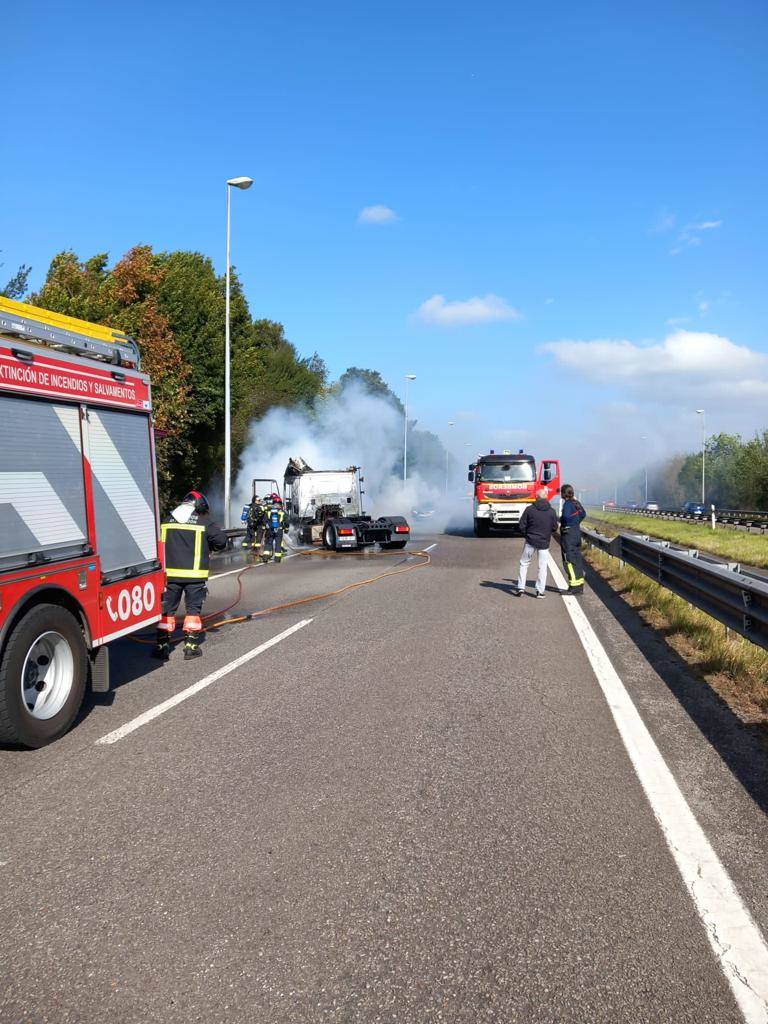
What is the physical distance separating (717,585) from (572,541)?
5202mm

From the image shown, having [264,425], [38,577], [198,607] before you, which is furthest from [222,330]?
[38,577]

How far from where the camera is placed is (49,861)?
3492 mm

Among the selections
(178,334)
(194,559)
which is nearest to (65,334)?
(194,559)

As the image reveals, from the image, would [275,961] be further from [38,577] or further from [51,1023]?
[38,577]

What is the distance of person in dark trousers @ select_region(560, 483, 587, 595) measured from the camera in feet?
41.3

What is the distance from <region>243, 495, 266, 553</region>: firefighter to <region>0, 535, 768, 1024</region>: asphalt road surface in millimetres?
13590

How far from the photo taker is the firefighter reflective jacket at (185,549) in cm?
784

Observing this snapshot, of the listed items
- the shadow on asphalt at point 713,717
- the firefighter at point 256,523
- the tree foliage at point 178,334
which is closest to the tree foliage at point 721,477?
the tree foliage at point 178,334

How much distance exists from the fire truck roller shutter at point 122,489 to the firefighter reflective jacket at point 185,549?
0.77 meters

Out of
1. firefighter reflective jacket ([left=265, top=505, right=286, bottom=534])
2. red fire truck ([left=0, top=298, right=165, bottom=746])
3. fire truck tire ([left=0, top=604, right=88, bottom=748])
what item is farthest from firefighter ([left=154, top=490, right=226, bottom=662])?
firefighter reflective jacket ([left=265, top=505, right=286, bottom=534])

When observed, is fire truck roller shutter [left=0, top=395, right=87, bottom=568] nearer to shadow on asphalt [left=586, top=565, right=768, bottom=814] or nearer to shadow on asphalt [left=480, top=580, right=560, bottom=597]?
shadow on asphalt [left=586, top=565, right=768, bottom=814]

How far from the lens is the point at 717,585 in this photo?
24.9ft

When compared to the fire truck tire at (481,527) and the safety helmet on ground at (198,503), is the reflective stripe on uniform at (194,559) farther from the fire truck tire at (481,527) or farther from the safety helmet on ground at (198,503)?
the fire truck tire at (481,527)

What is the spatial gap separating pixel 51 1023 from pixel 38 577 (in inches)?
122
